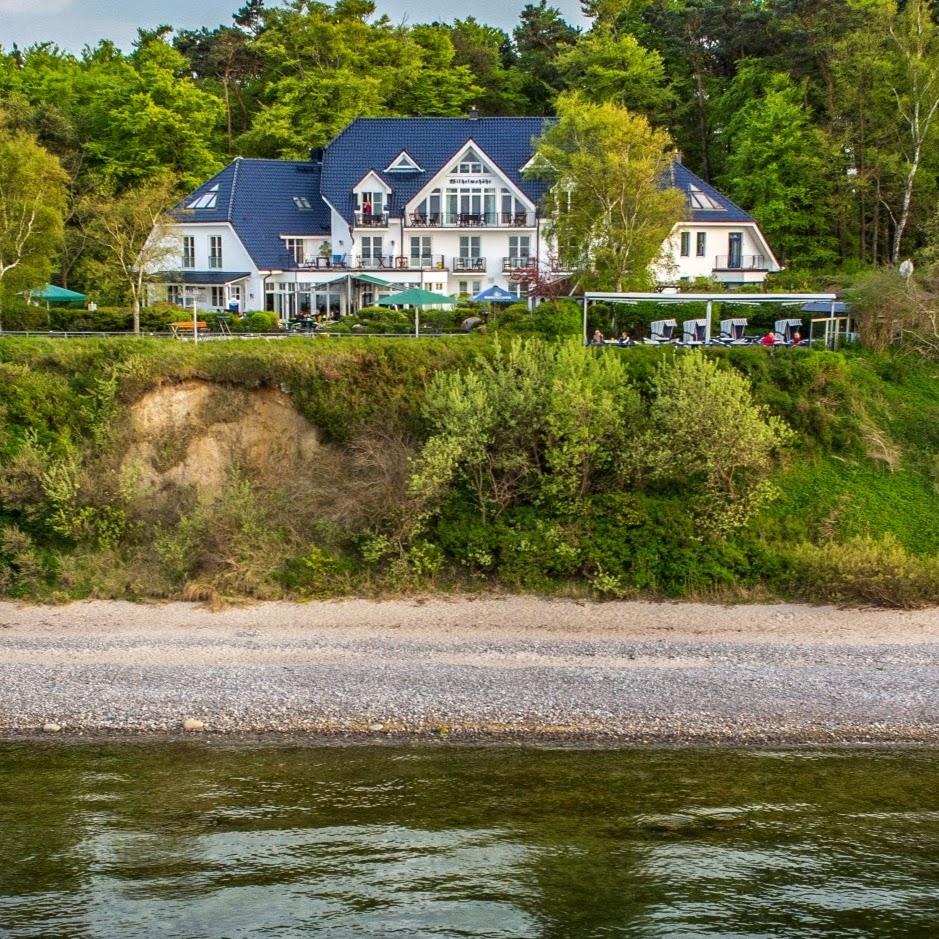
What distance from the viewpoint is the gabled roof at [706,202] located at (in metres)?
44.6

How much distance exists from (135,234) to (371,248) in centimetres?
1073

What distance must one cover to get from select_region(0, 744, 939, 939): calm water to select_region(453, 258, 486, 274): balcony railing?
1322 inches

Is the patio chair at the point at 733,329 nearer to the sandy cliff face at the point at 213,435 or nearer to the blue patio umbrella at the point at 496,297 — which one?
the blue patio umbrella at the point at 496,297

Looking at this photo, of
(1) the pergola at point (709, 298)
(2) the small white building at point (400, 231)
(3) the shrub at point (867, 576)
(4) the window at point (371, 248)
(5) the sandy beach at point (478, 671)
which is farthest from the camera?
(4) the window at point (371, 248)

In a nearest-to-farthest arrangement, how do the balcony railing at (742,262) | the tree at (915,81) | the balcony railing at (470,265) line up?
the tree at (915,81) < the balcony railing at (742,262) < the balcony railing at (470,265)

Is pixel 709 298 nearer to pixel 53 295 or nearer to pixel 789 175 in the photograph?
pixel 789 175

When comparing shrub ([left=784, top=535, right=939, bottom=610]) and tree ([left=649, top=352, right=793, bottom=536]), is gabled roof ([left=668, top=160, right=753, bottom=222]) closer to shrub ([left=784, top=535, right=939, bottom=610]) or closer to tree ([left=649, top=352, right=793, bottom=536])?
tree ([left=649, top=352, right=793, bottom=536])

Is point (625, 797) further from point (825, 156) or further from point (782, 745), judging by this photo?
point (825, 156)

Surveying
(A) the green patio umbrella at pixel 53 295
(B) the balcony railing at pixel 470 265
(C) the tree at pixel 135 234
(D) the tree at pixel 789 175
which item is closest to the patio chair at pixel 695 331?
(D) the tree at pixel 789 175

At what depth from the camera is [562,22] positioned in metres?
62.4

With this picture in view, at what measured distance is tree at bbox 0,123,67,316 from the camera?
115 ft

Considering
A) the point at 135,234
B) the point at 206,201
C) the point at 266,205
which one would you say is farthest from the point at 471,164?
the point at 135,234

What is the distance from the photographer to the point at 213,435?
923 inches

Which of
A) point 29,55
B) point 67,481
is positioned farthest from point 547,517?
point 29,55
